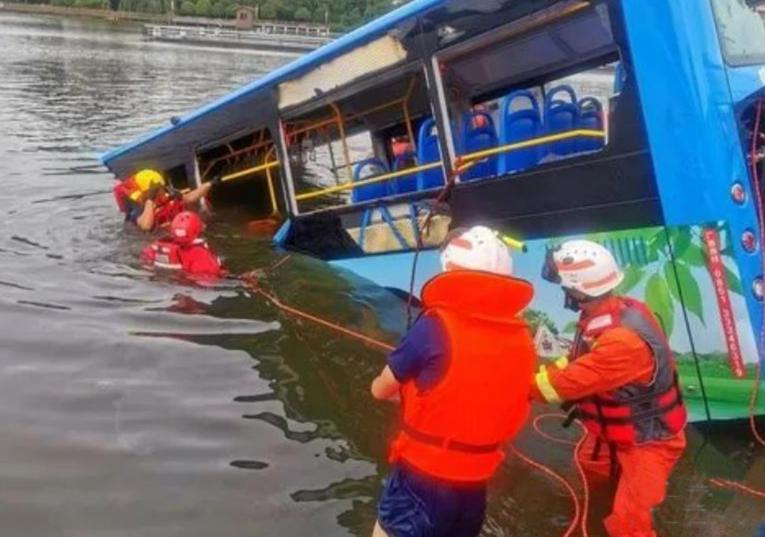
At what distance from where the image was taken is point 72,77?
31234 millimetres

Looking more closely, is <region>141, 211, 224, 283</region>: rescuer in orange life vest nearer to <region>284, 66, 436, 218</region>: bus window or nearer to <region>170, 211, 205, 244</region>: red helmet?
<region>170, 211, 205, 244</region>: red helmet

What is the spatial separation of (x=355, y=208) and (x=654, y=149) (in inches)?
128

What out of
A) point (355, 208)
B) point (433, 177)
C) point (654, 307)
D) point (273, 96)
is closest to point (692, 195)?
point (654, 307)

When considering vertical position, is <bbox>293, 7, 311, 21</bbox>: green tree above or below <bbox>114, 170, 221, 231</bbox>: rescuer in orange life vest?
→ above

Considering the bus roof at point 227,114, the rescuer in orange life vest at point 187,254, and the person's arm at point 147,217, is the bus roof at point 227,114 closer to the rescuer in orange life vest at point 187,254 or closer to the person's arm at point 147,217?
the person's arm at point 147,217

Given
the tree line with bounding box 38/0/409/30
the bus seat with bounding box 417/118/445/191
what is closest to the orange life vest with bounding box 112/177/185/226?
the bus seat with bounding box 417/118/445/191

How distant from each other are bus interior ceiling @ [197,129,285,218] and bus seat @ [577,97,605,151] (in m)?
3.99

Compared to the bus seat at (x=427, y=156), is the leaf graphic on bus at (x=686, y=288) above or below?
below

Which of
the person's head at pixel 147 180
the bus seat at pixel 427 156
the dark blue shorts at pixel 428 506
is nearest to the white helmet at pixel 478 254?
the dark blue shorts at pixel 428 506

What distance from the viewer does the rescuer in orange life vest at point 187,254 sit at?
9.16m

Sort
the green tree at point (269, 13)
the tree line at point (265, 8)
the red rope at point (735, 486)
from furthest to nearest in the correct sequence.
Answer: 1. the green tree at point (269, 13)
2. the tree line at point (265, 8)
3. the red rope at point (735, 486)

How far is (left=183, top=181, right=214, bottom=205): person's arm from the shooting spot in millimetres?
11164

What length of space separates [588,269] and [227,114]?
5.91 meters

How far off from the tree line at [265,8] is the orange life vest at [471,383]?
92726 millimetres
